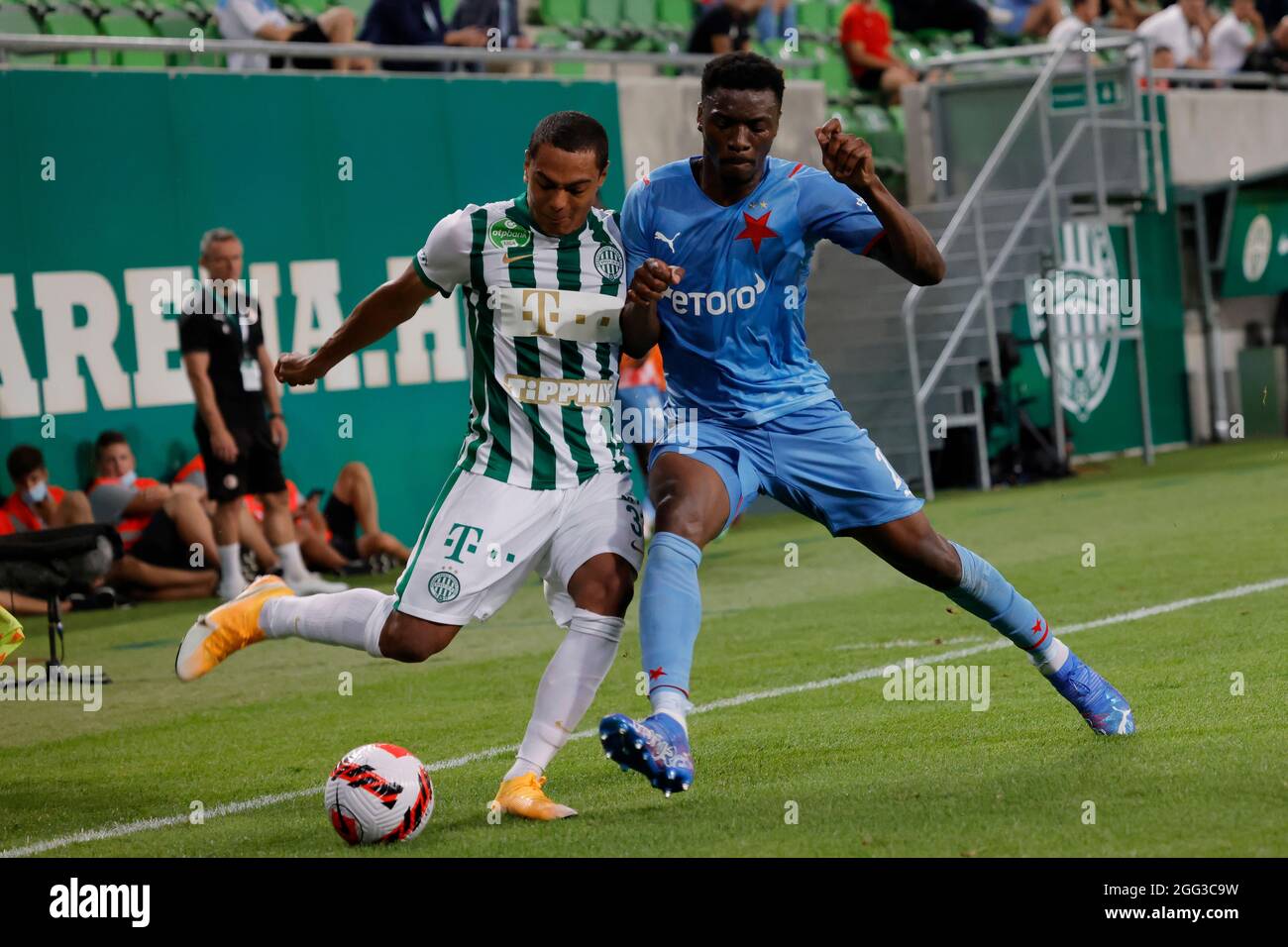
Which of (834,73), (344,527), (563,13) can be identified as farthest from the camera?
(834,73)

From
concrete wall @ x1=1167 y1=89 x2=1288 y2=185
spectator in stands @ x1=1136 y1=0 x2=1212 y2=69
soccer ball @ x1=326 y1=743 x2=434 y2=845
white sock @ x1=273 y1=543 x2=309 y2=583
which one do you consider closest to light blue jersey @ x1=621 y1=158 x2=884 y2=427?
soccer ball @ x1=326 y1=743 x2=434 y2=845

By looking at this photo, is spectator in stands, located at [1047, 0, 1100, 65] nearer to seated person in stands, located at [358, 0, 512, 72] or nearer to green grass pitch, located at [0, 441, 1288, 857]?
seated person in stands, located at [358, 0, 512, 72]

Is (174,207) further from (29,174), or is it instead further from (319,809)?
(319,809)

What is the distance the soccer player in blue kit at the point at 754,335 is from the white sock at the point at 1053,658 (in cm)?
24

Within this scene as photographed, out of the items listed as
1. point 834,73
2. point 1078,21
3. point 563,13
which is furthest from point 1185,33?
point 563,13

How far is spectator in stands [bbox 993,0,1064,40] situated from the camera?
923 inches

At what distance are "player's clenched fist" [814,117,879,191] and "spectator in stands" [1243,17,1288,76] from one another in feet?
63.9

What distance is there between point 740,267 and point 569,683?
135 cm

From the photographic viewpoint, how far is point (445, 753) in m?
6.74

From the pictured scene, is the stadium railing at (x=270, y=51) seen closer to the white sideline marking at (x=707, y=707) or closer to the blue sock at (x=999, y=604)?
the white sideline marking at (x=707, y=707)

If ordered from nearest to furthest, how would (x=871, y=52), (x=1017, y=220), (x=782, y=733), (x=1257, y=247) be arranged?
(x=782, y=733) < (x=1017, y=220) < (x=871, y=52) < (x=1257, y=247)

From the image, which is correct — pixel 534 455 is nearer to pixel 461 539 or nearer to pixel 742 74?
pixel 461 539

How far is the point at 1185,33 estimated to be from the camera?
74.0 feet
